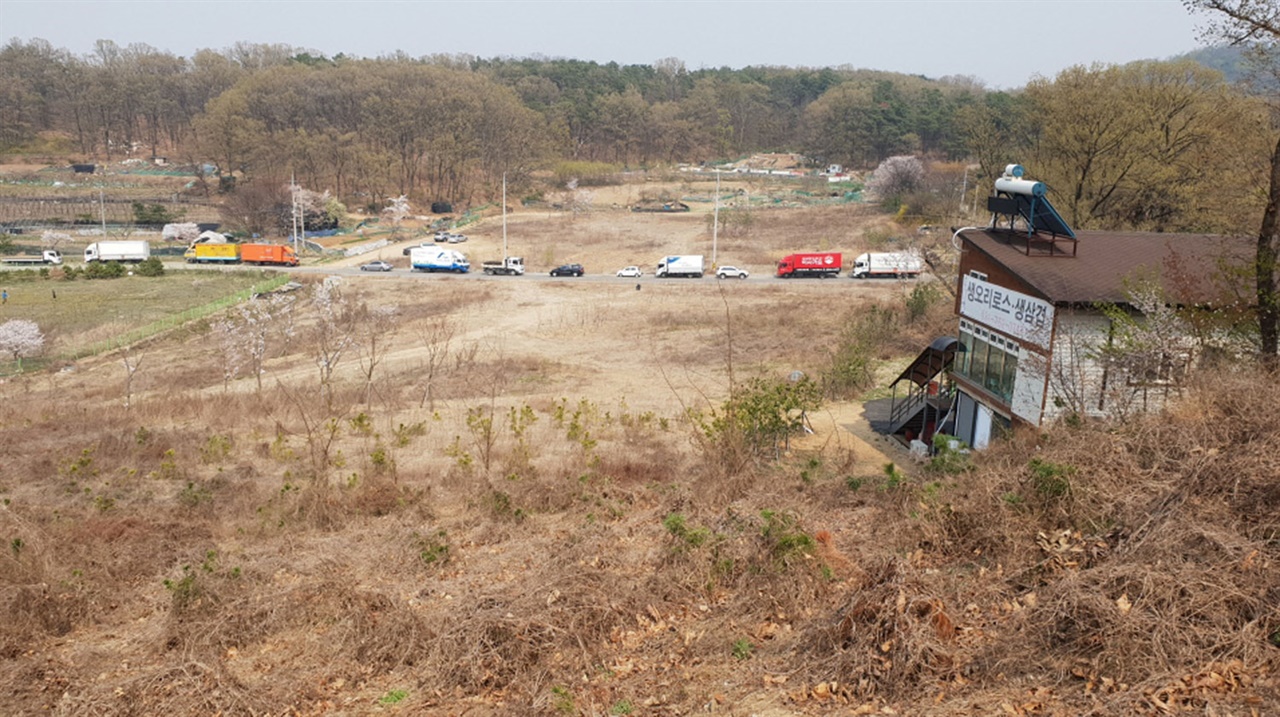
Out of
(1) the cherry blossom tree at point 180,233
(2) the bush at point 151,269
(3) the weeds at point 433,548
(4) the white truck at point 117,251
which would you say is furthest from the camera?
(1) the cherry blossom tree at point 180,233

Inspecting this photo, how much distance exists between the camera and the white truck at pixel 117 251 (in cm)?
6200

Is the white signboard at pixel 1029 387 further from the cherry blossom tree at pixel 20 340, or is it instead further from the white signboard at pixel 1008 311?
the cherry blossom tree at pixel 20 340

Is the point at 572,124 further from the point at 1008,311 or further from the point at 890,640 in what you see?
the point at 890,640

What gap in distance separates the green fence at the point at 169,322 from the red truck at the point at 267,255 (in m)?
8.13

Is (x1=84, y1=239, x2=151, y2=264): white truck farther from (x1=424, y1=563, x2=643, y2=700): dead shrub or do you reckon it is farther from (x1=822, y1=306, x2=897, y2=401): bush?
(x1=424, y1=563, x2=643, y2=700): dead shrub

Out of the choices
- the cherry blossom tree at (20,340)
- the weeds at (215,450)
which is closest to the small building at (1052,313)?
the weeds at (215,450)

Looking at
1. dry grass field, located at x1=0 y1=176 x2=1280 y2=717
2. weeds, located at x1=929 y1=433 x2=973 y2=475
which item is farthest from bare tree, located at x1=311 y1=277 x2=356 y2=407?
weeds, located at x1=929 y1=433 x2=973 y2=475

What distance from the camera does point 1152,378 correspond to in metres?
15.7

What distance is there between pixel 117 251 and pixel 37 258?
269 inches

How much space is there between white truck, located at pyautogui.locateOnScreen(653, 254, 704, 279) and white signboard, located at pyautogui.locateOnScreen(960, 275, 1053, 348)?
117ft

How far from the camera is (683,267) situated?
56438 millimetres

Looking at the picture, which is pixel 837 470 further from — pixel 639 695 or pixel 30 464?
pixel 30 464

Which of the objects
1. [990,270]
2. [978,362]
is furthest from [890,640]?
[978,362]

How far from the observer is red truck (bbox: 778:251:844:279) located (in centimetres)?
5628
